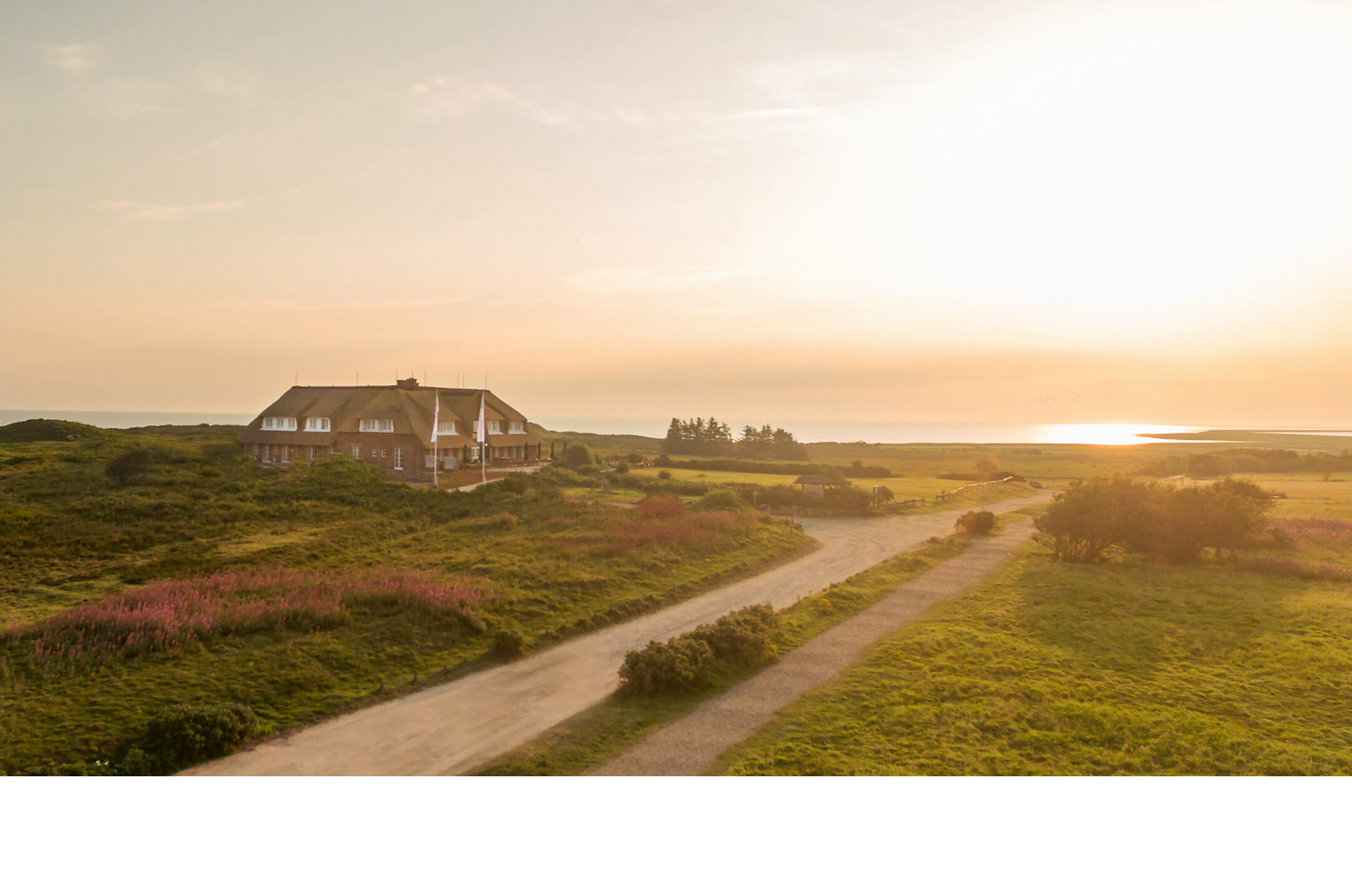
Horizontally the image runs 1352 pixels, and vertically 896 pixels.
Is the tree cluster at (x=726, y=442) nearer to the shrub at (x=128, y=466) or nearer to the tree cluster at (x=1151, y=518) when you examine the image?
the tree cluster at (x=1151, y=518)

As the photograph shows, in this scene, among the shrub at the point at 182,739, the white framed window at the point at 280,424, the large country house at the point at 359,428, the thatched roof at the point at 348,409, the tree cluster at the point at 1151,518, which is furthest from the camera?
the white framed window at the point at 280,424

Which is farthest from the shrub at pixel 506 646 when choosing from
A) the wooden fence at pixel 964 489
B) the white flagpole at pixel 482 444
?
the wooden fence at pixel 964 489

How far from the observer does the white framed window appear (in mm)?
24953

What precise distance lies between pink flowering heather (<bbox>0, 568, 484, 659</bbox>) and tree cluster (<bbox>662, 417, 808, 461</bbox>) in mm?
47544

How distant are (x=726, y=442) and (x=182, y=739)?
5637cm

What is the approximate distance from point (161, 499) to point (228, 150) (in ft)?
24.3

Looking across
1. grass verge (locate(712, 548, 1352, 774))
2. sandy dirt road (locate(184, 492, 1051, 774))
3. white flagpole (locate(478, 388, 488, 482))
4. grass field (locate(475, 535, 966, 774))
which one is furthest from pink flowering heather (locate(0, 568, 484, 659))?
white flagpole (locate(478, 388, 488, 482))

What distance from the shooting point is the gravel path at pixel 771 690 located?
8.28 meters

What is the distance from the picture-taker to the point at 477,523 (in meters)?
19.4

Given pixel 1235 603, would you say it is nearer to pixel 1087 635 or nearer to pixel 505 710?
pixel 1087 635

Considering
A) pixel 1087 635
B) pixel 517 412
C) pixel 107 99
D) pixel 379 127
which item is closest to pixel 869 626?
pixel 1087 635

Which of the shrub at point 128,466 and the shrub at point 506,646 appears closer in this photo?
the shrub at point 506,646

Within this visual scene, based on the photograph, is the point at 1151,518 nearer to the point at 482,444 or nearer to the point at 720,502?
the point at 720,502

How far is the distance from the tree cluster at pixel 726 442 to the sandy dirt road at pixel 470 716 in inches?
1795
